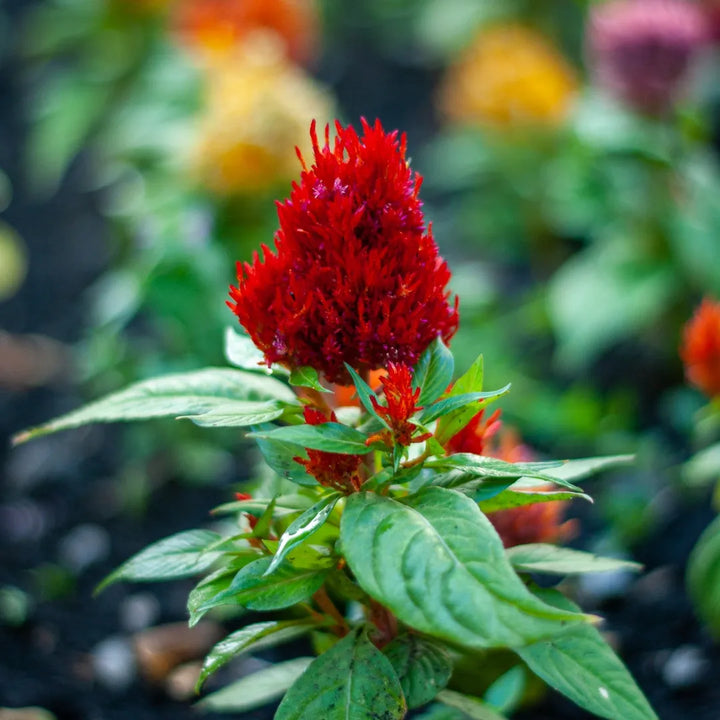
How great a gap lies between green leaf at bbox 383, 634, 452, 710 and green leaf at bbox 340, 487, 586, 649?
23 cm

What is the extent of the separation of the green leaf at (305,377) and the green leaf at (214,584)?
0.25 metres

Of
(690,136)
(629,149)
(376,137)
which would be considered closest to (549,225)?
(690,136)

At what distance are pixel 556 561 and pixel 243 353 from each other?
1.74 feet

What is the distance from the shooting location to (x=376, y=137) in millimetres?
1097

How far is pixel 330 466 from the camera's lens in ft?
3.61

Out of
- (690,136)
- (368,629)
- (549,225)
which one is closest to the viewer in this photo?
(368,629)

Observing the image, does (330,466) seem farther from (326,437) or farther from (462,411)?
(462,411)

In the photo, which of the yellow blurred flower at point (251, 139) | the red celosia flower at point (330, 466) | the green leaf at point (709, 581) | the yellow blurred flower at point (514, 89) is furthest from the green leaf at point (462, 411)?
the yellow blurred flower at point (514, 89)

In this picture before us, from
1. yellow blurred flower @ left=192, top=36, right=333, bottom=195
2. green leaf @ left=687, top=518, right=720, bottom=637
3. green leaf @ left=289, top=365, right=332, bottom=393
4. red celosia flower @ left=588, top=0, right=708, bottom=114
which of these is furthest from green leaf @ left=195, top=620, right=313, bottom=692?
red celosia flower @ left=588, top=0, right=708, bottom=114

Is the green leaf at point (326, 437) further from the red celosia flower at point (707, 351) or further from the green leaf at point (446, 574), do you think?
the red celosia flower at point (707, 351)

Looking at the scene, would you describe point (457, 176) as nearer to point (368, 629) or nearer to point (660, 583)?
point (660, 583)

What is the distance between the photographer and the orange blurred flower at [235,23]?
139 inches

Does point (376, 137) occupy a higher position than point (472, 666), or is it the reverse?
point (376, 137)

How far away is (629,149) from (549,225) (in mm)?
1018
